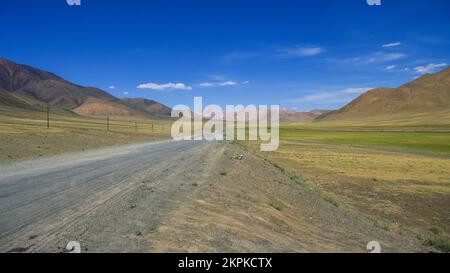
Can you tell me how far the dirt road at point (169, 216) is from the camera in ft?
25.8

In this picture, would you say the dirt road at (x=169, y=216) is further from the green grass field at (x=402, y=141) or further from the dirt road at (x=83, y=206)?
the green grass field at (x=402, y=141)

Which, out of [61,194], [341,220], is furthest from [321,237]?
[61,194]

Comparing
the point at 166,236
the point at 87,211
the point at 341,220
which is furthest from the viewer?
the point at 341,220

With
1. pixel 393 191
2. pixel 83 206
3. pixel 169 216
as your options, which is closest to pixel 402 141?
pixel 393 191

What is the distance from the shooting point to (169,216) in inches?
381

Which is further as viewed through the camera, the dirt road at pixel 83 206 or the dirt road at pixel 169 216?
the dirt road at pixel 169 216

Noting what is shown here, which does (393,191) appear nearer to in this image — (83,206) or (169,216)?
(169,216)

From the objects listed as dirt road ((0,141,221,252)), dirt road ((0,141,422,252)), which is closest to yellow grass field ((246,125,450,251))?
dirt road ((0,141,422,252))

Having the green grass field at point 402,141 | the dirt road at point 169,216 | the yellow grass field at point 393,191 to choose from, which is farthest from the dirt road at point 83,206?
the green grass field at point 402,141

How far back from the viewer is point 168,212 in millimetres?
10133

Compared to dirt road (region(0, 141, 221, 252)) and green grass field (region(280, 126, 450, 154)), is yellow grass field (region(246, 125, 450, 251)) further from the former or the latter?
green grass field (region(280, 126, 450, 154))
